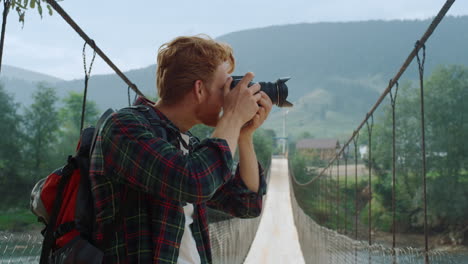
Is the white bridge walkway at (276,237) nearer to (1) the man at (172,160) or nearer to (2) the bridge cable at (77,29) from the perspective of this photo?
(2) the bridge cable at (77,29)

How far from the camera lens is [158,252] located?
25.3 inches

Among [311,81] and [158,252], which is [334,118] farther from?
[158,252]

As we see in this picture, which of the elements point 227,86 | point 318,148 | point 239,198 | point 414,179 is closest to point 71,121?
point 414,179

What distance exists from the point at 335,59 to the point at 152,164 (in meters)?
142

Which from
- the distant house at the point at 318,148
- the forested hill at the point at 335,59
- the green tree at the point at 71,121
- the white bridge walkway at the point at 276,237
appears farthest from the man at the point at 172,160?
the forested hill at the point at 335,59

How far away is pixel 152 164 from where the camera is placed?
2.04ft

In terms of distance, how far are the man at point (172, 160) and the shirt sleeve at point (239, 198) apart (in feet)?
0.35

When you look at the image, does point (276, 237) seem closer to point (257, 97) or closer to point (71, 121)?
point (257, 97)

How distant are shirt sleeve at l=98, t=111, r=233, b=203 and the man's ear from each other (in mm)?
107

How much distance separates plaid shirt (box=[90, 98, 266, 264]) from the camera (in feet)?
2.04

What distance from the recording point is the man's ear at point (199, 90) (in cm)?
72

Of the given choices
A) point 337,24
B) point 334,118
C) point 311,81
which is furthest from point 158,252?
point 337,24

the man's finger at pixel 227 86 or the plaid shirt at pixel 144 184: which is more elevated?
the man's finger at pixel 227 86

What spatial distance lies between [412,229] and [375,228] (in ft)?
5.30
